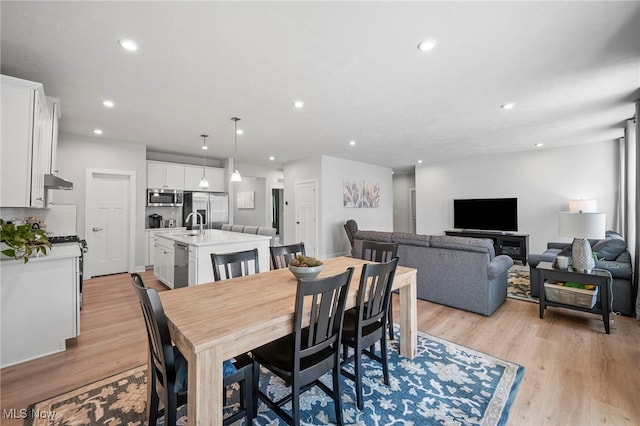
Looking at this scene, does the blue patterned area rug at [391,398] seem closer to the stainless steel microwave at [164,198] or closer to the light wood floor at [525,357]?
the light wood floor at [525,357]

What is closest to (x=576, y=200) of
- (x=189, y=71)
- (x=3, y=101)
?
(x=189, y=71)

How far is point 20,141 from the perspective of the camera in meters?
2.28

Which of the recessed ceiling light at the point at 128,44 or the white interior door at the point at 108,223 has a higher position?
the recessed ceiling light at the point at 128,44

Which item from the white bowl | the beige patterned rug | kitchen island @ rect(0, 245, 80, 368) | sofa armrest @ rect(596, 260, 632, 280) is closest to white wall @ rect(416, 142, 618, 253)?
the beige patterned rug

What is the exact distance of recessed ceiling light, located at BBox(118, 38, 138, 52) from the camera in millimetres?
2133

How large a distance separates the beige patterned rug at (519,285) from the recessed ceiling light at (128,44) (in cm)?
540

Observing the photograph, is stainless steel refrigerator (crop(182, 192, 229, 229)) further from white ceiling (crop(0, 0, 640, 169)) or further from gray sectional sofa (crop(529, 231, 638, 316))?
gray sectional sofa (crop(529, 231, 638, 316))

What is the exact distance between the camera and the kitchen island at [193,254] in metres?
3.37

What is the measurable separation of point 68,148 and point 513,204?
951 centimetres

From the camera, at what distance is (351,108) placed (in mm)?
3605

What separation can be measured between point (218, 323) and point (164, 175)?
5807 millimetres

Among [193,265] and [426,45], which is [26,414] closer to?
[193,265]

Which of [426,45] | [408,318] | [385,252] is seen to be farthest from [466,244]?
[426,45]

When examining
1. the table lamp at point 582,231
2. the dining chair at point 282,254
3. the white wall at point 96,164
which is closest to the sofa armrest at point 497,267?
the table lamp at point 582,231
